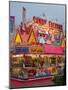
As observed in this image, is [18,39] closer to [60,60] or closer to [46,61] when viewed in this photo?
[46,61]

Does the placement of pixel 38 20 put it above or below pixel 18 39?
above

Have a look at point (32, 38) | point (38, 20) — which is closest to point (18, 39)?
point (32, 38)

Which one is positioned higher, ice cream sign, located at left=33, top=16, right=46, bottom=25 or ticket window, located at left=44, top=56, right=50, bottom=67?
ice cream sign, located at left=33, top=16, right=46, bottom=25

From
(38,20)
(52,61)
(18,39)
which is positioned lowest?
A: (52,61)

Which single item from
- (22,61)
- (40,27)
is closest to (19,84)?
(22,61)

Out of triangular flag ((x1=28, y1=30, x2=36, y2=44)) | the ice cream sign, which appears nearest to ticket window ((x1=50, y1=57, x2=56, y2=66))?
triangular flag ((x1=28, y1=30, x2=36, y2=44))

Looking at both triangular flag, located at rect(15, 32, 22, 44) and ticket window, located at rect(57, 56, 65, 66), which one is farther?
ticket window, located at rect(57, 56, 65, 66)

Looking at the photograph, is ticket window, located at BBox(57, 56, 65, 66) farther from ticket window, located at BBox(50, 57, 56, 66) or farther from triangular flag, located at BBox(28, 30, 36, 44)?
triangular flag, located at BBox(28, 30, 36, 44)

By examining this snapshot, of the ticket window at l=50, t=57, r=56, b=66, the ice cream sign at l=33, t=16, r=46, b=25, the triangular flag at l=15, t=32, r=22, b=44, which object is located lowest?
the ticket window at l=50, t=57, r=56, b=66

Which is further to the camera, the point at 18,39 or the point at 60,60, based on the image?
the point at 60,60

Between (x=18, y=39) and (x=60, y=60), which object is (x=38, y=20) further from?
(x=60, y=60)

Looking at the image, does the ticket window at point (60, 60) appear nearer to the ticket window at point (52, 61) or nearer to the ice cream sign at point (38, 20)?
the ticket window at point (52, 61)

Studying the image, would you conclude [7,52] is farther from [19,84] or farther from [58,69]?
[58,69]

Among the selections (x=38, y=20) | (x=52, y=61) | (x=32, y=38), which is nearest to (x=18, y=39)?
(x=32, y=38)
